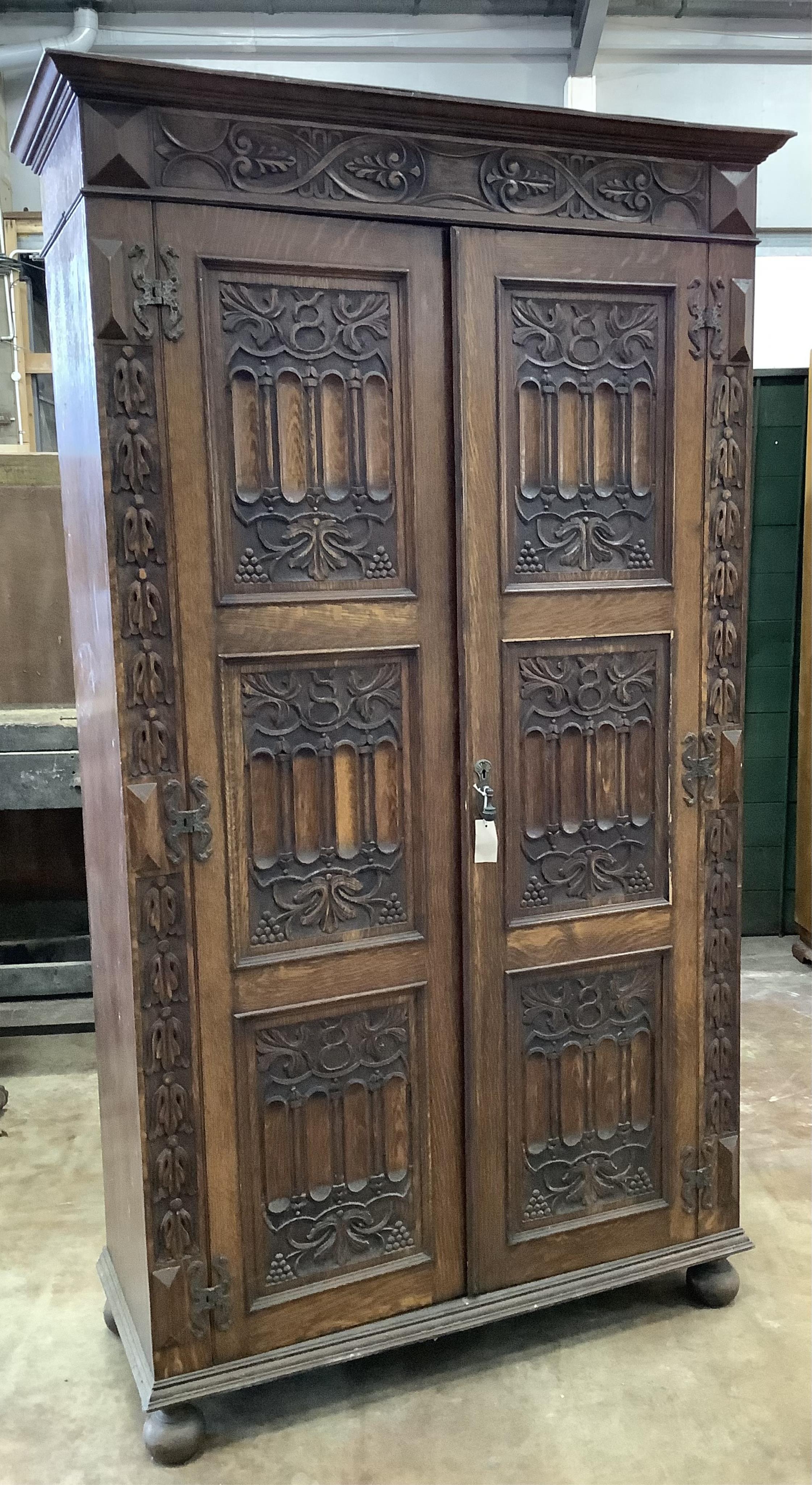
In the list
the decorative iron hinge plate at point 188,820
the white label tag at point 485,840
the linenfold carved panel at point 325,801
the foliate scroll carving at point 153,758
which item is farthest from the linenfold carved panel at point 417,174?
the white label tag at point 485,840

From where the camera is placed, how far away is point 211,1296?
1737 mm

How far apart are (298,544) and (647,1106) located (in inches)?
47.3

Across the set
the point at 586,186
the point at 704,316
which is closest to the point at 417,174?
the point at 586,186

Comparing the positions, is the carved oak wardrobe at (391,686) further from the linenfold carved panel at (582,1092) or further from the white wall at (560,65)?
the white wall at (560,65)

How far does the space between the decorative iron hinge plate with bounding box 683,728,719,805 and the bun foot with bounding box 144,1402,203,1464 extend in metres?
1.30

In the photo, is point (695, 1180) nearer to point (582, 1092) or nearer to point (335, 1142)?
point (582, 1092)

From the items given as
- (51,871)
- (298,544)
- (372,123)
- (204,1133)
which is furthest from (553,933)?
(51,871)

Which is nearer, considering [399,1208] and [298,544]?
[298,544]

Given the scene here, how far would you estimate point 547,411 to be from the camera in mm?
1788

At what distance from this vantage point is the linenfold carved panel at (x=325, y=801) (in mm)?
1690

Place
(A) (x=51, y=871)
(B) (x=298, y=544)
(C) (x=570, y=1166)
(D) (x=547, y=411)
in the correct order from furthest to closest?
(A) (x=51, y=871)
(C) (x=570, y=1166)
(D) (x=547, y=411)
(B) (x=298, y=544)

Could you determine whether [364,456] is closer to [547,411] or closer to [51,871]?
[547,411]

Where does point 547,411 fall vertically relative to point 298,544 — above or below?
above

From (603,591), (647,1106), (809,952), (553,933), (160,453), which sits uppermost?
(160,453)
